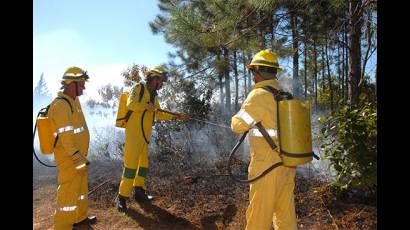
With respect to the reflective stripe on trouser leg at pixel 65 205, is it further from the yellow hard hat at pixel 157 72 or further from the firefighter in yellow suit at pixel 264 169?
the firefighter in yellow suit at pixel 264 169

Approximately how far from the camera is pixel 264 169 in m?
3.73

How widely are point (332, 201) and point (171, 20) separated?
14.3 feet

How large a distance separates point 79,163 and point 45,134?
577 mm

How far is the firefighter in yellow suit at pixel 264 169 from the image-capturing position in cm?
371

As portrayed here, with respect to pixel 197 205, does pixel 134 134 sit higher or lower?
higher

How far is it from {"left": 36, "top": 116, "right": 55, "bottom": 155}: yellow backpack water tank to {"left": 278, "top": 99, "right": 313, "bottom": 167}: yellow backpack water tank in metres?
2.99

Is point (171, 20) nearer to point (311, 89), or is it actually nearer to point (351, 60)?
point (351, 60)

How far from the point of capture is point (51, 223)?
596cm

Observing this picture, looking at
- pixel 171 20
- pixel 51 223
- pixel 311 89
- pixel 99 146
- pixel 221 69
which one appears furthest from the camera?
pixel 311 89

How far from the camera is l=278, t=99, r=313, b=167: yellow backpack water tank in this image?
12.0 ft

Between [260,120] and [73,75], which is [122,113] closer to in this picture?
[73,75]

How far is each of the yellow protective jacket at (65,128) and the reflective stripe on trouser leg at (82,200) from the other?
482 millimetres

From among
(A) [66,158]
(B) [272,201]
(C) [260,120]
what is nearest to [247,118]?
(C) [260,120]
